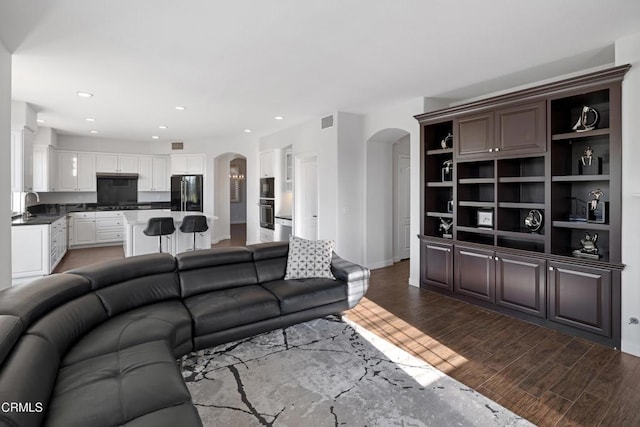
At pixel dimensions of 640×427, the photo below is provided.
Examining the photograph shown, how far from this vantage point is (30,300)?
6.53ft

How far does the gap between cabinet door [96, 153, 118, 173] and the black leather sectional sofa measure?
6.65 meters

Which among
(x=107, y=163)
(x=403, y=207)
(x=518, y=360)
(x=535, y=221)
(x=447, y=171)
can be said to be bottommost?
(x=518, y=360)

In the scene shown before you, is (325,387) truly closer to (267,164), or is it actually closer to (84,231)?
(267,164)

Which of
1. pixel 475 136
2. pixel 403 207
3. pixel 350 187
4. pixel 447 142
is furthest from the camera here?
pixel 403 207

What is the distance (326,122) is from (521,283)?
12.5 ft

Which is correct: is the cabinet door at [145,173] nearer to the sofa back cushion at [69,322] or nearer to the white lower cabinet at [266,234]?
the white lower cabinet at [266,234]

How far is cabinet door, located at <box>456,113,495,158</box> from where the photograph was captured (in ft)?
13.1

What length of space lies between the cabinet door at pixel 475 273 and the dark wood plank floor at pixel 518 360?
0.18 m

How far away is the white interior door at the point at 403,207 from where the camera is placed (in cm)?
664

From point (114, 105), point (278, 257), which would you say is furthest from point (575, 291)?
point (114, 105)

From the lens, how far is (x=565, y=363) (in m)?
2.79

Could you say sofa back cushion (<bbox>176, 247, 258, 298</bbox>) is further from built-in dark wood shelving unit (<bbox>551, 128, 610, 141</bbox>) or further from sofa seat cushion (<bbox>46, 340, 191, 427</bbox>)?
built-in dark wood shelving unit (<bbox>551, 128, 610, 141</bbox>)

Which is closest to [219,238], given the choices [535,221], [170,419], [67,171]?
[67,171]

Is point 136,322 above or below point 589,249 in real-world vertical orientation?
below
